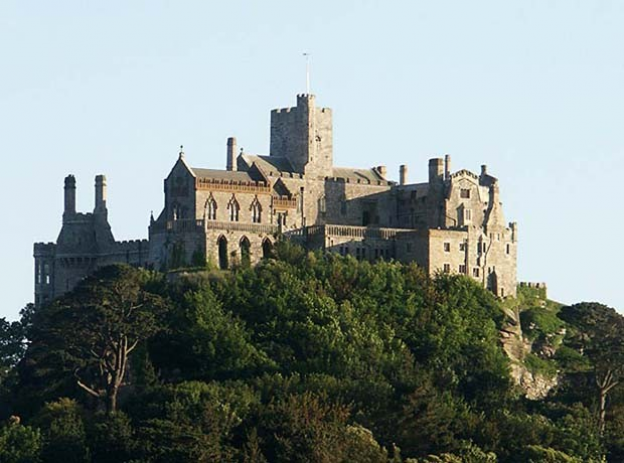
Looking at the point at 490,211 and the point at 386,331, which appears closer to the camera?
the point at 386,331

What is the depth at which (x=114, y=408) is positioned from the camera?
123 metres

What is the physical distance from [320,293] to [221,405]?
17460 millimetres

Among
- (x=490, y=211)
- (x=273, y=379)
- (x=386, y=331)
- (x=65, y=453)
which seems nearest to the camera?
(x=65, y=453)

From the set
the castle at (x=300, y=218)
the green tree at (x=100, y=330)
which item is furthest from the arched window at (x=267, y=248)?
the green tree at (x=100, y=330)

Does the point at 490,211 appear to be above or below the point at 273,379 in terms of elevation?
above

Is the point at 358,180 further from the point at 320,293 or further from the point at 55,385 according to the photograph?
the point at 55,385

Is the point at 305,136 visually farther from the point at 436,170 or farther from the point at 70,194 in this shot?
the point at 70,194

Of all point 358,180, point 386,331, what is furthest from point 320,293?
point 358,180

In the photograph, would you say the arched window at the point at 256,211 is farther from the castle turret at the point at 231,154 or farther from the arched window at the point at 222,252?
the castle turret at the point at 231,154

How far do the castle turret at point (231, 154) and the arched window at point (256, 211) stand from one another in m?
4.89

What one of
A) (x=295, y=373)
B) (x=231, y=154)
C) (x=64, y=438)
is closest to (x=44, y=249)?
(x=231, y=154)

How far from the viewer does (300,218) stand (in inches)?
5541

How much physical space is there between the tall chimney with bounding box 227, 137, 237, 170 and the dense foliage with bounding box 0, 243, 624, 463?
8.02m

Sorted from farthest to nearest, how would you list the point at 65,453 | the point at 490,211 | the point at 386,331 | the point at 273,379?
the point at 490,211, the point at 386,331, the point at 273,379, the point at 65,453
